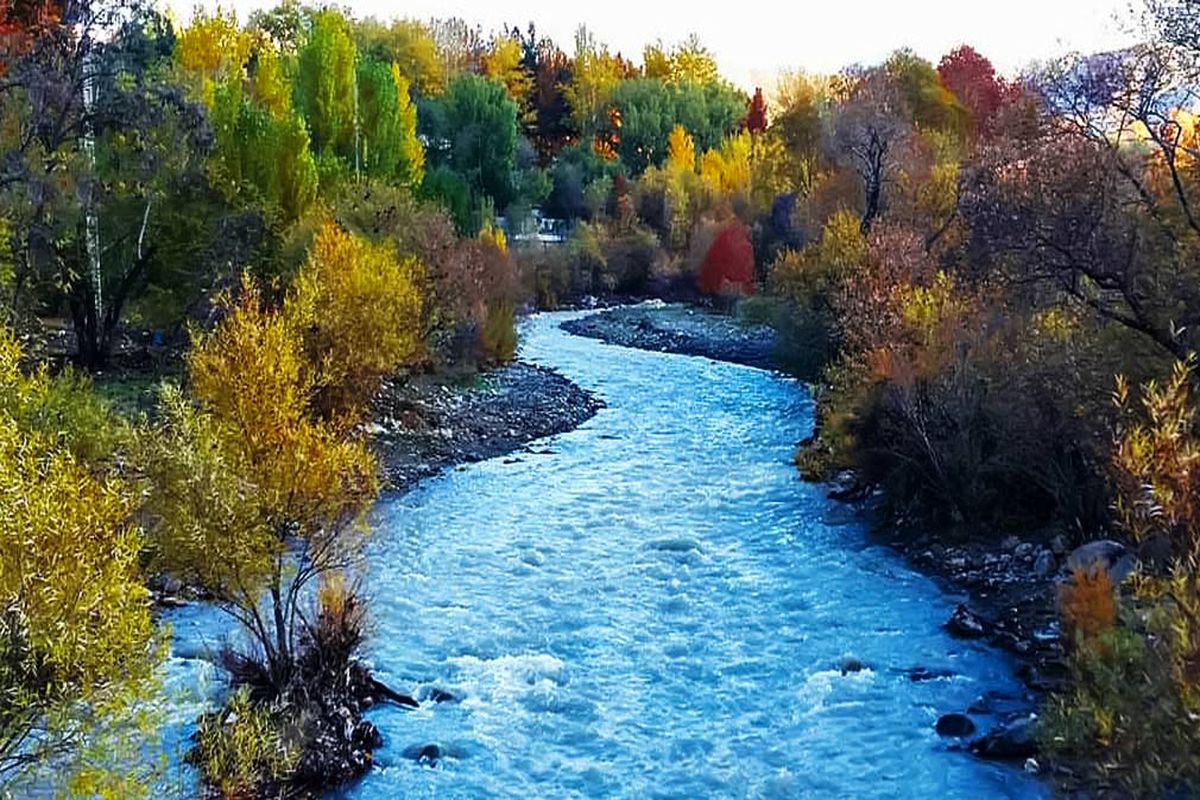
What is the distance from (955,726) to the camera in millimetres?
11734

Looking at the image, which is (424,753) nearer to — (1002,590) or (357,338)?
(1002,590)

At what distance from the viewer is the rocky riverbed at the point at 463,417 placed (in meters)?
24.5

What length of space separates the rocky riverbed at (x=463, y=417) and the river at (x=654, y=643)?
1261 millimetres

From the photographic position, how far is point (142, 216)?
2719 centimetres

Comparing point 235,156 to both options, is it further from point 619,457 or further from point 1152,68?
point 1152,68

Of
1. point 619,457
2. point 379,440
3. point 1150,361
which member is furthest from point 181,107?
point 1150,361

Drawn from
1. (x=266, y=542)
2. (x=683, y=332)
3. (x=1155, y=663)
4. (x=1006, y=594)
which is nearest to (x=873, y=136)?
(x=683, y=332)

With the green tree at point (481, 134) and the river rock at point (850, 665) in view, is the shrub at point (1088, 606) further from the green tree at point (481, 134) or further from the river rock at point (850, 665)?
the green tree at point (481, 134)

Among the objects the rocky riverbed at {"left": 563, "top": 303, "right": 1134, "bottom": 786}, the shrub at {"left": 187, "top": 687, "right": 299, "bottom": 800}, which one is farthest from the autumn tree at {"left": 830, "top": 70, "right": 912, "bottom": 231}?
the shrub at {"left": 187, "top": 687, "right": 299, "bottom": 800}

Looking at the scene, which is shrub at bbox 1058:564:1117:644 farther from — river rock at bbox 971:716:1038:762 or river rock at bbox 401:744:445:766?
river rock at bbox 401:744:445:766

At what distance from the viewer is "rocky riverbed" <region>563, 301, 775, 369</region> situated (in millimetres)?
41781

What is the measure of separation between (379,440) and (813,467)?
31.8 ft

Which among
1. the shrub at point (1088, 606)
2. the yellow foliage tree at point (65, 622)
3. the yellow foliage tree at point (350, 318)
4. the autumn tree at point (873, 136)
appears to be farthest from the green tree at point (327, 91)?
the yellow foliage tree at point (65, 622)

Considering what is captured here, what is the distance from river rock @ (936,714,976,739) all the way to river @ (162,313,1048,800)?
0.18 m
